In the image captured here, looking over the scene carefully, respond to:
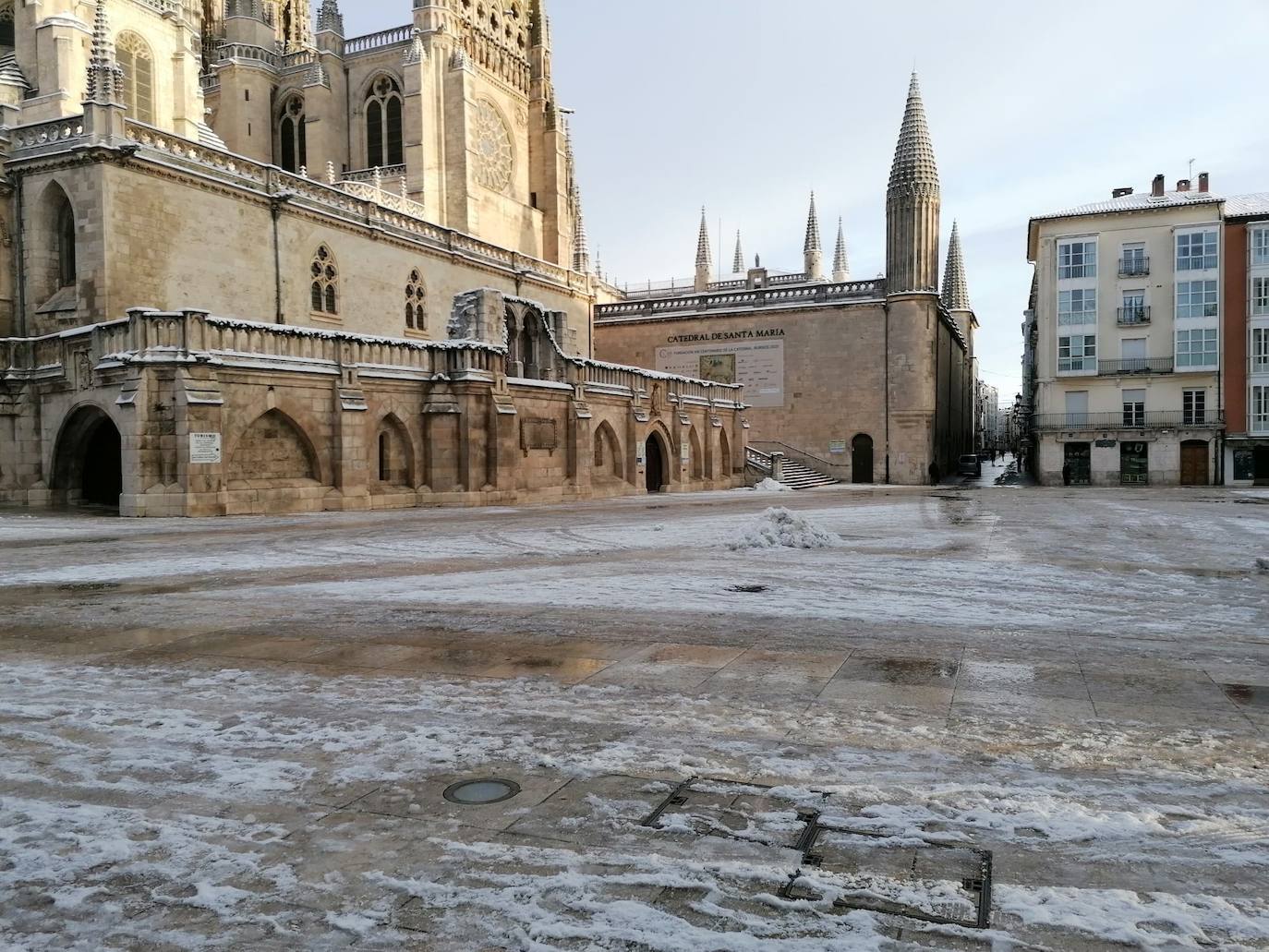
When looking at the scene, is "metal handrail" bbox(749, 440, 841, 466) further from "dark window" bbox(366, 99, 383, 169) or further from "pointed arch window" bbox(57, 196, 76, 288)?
"pointed arch window" bbox(57, 196, 76, 288)

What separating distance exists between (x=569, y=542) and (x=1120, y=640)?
843cm

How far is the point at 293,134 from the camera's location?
45.7 metres

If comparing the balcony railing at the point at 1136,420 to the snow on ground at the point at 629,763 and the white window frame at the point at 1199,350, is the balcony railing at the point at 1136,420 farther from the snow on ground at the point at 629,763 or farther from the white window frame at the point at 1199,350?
the snow on ground at the point at 629,763

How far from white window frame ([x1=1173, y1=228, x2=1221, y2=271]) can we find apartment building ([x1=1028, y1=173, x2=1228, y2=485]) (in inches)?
1.8

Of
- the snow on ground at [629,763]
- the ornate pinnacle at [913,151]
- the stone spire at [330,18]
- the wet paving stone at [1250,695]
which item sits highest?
the stone spire at [330,18]

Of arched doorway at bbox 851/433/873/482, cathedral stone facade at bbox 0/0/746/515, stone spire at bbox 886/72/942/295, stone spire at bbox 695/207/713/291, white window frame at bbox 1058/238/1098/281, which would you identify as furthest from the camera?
stone spire at bbox 695/207/713/291

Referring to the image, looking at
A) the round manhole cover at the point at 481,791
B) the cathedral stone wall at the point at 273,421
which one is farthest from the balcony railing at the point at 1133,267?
the round manhole cover at the point at 481,791

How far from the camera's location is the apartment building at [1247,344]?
42.0 meters

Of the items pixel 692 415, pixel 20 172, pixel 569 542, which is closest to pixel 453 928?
pixel 569 542

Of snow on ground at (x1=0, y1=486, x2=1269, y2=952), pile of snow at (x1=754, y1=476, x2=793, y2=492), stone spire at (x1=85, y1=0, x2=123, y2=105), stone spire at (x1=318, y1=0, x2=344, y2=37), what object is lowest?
pile of snow at (x1=754, y1=476, x2=793, y2=492)

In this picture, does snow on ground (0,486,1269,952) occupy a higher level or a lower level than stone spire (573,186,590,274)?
lower

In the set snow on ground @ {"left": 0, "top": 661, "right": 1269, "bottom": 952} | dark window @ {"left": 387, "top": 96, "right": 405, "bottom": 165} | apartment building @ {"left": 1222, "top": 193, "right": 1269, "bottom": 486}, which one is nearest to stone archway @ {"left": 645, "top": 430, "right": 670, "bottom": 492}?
dark window @ {"left": 387, "top": 96, "right": 405, "bottom": 165}

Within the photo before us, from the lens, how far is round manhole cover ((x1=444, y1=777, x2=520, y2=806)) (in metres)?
3.38

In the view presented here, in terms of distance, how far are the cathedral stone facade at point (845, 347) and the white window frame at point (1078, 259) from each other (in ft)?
20.9
